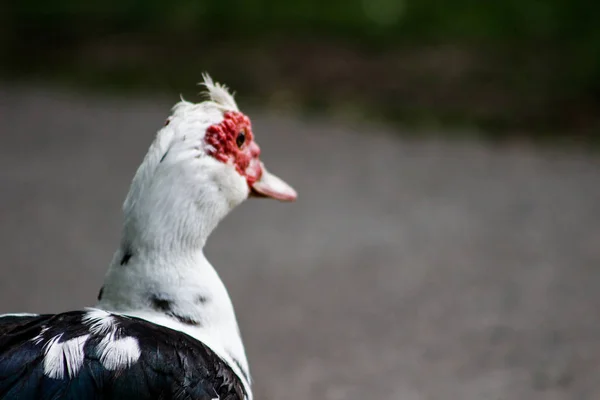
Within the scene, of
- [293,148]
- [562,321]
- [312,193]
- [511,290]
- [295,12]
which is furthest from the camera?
[295,12]

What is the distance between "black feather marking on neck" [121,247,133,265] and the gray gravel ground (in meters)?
1.18

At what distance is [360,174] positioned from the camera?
18.8 ft

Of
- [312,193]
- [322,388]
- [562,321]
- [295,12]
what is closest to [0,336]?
[322,388]

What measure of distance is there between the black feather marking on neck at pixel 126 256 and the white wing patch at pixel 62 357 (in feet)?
0.97

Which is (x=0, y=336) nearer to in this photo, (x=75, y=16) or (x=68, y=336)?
(x=68, y=336)

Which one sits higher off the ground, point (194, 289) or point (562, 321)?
point (562, 321)

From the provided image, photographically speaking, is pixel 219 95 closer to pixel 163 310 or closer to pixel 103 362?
pixel 163 310

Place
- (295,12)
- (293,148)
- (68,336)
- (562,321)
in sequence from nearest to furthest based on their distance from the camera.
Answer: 1. (68,336)
2. (562,321)
3. (293,148)
4. (295,12)

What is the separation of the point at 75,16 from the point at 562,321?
7.37 metres

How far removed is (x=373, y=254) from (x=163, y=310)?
2.41 meters

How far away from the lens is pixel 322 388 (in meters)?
3.33

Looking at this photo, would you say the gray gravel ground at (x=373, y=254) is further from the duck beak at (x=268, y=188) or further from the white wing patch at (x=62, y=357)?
the white wing patch at (x=62, y=357)

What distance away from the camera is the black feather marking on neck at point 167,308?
7.39ft

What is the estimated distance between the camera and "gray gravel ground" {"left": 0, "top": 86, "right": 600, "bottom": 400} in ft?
11.5
